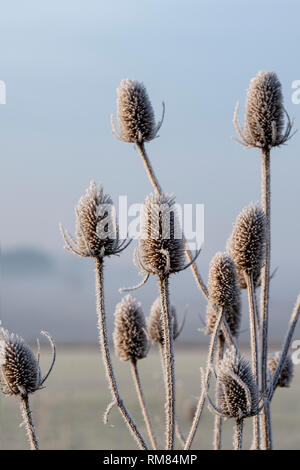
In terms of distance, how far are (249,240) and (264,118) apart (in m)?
1.12

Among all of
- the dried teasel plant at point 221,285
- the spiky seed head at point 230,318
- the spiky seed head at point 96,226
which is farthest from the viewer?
the spiky seed head at point 230,318

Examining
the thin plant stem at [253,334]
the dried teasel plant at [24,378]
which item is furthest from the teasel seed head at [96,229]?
the thin plant stem at [253,334]

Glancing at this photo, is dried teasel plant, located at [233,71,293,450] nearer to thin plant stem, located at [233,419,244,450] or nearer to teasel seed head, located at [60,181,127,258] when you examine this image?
thin plant stem, located at [233,419,244,450]

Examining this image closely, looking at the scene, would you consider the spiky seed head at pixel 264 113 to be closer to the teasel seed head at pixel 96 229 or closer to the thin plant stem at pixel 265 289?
the thin plant stem at pixel 265 289

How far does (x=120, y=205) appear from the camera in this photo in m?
4.51

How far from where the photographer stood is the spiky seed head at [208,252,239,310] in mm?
4930

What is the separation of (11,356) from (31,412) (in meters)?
0.38

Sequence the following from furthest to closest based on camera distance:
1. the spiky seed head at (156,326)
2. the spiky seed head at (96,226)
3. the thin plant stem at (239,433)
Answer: the spiky seed head at (156,326) < the thin plant stem at (239,433) < the spiky seed head at (96,226)

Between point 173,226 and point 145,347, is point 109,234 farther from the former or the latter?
point 145,347

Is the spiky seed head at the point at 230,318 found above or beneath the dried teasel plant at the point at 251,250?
beneath

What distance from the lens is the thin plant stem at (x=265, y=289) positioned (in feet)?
17.4

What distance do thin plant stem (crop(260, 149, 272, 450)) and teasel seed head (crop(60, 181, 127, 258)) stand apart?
142 cm

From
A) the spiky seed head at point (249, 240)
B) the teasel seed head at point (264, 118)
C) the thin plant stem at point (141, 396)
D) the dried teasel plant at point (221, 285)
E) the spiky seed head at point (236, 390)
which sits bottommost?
the thin plant stem at point (141, 396)
